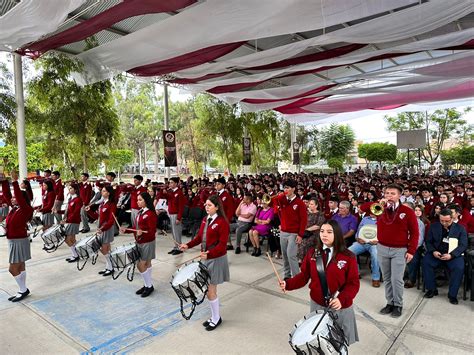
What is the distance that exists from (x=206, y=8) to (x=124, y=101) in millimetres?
27718

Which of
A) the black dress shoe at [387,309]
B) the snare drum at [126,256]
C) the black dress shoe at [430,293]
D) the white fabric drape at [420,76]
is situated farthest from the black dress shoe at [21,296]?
the white fabric drape at [420,76]

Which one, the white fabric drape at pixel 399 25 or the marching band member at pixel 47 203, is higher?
the white fabric drape at pixel 399 25

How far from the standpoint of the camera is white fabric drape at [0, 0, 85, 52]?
4551 millimetres

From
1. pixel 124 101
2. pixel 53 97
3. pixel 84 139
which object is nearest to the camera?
pixel 53 97

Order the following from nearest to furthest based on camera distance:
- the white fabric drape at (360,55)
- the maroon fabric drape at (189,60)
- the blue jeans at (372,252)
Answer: the blue jeans at (372,252) → the white fabric drape at (360,55) → the maroon fabric drape at (189,60)

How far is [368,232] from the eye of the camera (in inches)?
211

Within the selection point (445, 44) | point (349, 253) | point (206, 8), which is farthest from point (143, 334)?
point (445, 44)

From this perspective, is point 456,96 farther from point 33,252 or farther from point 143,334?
point 33,252

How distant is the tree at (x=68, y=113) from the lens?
29.3 ft

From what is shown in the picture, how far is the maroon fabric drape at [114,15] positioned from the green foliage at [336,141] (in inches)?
814

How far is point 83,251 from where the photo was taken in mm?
5250

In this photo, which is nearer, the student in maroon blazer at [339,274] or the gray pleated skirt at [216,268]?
the student in maroon blazer at [339,274]

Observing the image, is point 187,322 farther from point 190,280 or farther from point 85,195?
point 85,195

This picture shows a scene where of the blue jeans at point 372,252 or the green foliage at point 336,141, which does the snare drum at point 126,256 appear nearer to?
the blue jeans at point 372,252
